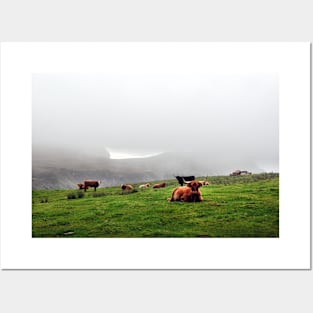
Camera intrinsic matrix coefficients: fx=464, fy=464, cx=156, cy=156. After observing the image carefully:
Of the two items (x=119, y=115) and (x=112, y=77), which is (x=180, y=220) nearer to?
(x=119, y=115)

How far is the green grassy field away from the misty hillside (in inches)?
5.6

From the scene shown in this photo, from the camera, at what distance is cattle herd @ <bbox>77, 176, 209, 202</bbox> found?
7.16 m

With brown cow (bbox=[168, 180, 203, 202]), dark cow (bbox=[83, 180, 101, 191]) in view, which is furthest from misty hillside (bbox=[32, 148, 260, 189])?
brown cow (bbox=[168, 180, 203, 202])

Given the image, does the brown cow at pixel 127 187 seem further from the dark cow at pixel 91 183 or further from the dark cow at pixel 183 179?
the dark cow at pixel 183 179

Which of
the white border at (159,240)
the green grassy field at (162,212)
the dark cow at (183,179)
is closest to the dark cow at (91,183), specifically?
the green grassy field at (162,212)

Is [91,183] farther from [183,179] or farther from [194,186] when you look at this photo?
[194,186]

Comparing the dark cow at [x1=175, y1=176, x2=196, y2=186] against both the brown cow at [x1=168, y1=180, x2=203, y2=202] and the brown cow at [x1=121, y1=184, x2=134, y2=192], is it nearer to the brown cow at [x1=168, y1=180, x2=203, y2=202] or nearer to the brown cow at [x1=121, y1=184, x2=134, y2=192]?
the brown cow at [x1=168, y1=180, x2=203, y2=202]

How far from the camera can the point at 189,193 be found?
23.6ft

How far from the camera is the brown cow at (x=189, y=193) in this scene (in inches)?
283

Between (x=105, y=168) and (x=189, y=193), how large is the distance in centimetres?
136

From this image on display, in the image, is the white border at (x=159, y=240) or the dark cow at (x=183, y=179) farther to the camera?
the dark cow at (x=183, y=179)

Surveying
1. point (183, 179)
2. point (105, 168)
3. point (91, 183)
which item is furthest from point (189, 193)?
point (91, 183)

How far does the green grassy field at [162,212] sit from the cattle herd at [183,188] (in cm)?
7
